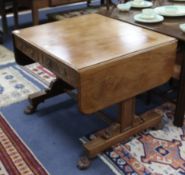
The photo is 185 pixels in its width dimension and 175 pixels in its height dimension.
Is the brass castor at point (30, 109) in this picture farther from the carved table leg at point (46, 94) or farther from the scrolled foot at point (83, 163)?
the scrolled foot at point (83, 163)

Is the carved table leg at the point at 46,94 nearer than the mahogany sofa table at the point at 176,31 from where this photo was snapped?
No

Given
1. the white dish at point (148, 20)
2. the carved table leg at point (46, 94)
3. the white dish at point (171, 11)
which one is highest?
the white dish at point (171, 11)

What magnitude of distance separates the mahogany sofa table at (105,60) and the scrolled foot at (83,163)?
0.04m

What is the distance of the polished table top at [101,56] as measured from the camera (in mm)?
1454

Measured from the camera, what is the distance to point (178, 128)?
6.73 ft

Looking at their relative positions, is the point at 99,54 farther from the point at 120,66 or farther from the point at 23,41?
the point at 23,41

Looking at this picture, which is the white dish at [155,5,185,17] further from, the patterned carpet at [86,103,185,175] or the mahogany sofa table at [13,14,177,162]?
the patterned carpet at [86,103,185,175]

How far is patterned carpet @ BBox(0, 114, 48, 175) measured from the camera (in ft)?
5.61

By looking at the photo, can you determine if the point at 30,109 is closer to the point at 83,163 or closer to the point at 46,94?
the point at 46,94

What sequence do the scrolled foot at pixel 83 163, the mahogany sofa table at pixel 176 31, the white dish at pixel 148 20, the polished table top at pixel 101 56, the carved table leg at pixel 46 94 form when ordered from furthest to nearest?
the carved table leg at pixel 46 94 → the white dish at pixel 148 20 → the mahogany sofa table at pixel 176 31 → the scrolled foot at pixel 83 163 → the polished table top at pixel 101 56

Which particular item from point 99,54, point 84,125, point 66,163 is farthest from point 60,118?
point 99,54

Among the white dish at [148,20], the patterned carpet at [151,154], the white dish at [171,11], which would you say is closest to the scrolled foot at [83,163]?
the patterned carpet at [151,154]

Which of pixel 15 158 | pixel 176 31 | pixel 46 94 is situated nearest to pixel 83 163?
pixel 15 158

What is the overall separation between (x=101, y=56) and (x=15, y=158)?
82cm
